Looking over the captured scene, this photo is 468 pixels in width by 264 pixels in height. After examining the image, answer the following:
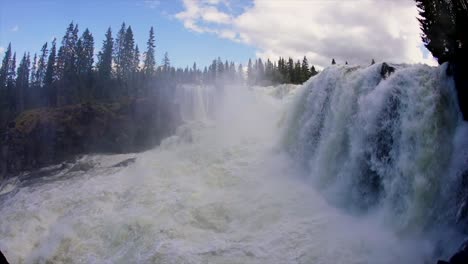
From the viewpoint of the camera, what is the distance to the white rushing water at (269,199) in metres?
12.6

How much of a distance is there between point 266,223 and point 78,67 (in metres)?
53.0

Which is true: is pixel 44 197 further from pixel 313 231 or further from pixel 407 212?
pixel 407 212

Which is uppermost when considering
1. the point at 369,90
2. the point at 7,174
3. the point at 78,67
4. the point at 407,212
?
the point at 78,67

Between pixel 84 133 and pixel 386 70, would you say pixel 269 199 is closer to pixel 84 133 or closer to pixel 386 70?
pixel 386 70

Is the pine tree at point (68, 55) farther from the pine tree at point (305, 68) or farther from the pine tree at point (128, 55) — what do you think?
the pine tree at point (305, 68)

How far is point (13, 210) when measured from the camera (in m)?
21.5

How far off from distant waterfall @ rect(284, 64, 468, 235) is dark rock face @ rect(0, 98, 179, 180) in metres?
21.3

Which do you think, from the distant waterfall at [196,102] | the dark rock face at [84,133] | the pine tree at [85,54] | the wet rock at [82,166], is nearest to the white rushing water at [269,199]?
the wet rock at [82,166]

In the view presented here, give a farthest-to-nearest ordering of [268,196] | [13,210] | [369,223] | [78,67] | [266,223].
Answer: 1. [78,67]
2. [13,210]
3. [268,196]
4. [266,223]
5. [369,223]

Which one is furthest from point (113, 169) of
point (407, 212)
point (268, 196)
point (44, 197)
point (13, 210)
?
point (407, 212)

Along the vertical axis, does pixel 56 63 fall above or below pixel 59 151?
above

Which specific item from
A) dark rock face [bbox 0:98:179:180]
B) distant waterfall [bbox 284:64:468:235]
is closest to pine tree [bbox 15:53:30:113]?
dark rock face [bbox 0:98:179:180]

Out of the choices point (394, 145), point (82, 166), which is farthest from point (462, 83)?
point (82, 166)

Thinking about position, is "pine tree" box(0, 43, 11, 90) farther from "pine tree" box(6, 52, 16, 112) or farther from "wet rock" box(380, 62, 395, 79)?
"wet rock" box(380, 62, 395, 79)
